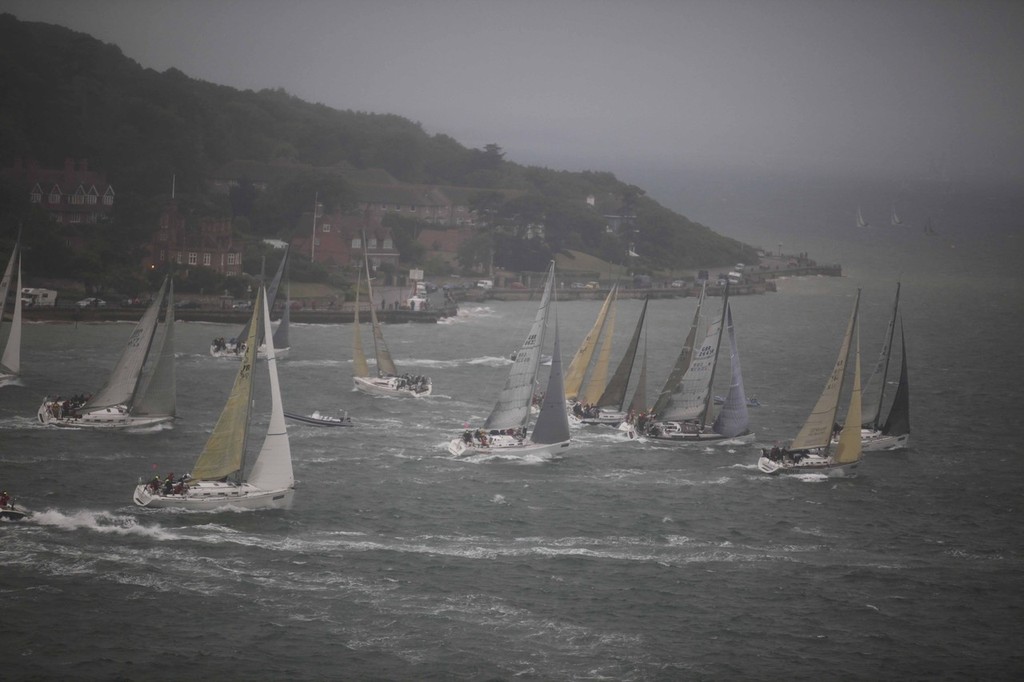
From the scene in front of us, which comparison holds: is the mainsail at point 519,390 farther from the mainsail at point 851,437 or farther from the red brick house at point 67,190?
the red brick house at point 67,190

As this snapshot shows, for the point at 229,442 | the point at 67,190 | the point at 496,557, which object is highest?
the point at 67,190

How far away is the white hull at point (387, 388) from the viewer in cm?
6488

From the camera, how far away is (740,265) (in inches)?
6304

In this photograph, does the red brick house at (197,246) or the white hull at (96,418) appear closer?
the white hull at (96,418)

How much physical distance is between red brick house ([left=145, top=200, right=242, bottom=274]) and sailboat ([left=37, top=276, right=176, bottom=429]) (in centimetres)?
Answer: 4638

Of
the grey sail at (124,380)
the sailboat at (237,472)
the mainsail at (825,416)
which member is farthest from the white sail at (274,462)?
the mainsail at (825,416)

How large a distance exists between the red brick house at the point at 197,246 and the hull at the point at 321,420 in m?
45.4

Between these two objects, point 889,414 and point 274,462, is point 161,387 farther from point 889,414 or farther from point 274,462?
point 889,414

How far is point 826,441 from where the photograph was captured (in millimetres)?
53094

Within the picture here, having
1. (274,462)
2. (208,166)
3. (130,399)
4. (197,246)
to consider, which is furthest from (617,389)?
(208,166)

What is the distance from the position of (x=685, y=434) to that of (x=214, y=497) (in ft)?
77.1

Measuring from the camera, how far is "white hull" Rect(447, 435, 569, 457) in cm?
5256

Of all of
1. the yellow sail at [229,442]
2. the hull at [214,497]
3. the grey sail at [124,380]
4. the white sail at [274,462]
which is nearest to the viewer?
the hull at [214,497]

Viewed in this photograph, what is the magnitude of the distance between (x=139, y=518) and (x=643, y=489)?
63.0 ft
